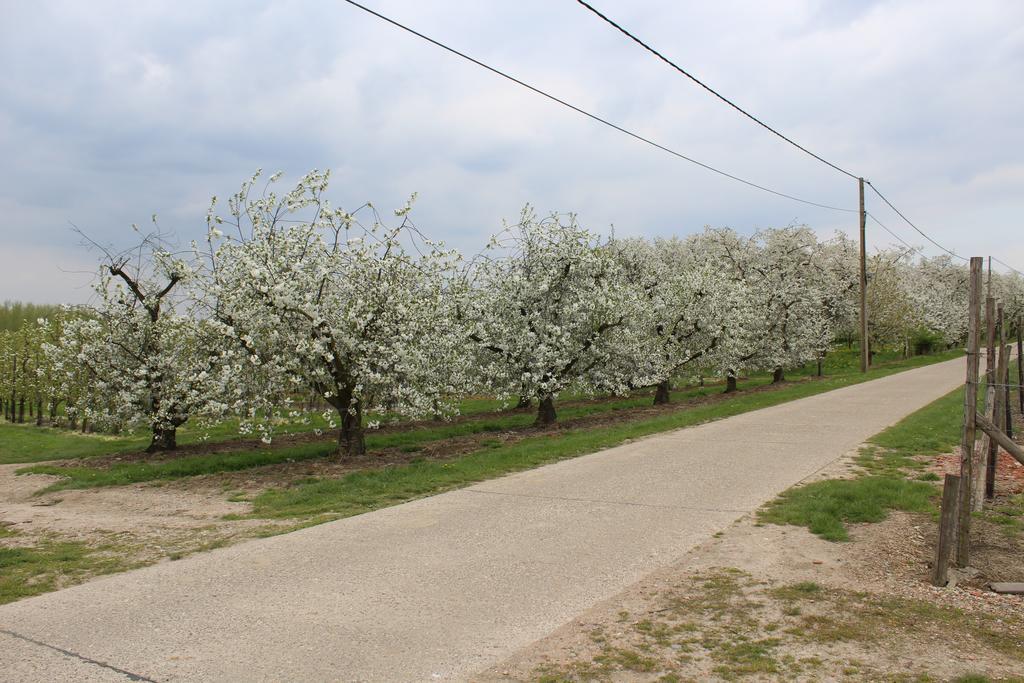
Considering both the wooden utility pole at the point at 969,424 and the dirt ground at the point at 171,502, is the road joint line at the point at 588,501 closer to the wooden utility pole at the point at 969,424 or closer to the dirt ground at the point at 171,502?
the wooden utility pole at the point at 969,424

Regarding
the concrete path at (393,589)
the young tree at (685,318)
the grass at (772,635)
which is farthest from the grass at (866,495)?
the young tree at (685,318)

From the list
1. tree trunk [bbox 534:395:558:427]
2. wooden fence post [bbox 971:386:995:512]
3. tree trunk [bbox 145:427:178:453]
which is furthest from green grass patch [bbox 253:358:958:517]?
tree trunk [bbox 145:427:178:453]

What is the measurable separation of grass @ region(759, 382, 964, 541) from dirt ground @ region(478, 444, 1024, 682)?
21.7 inches

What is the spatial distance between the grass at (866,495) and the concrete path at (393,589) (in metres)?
0.53

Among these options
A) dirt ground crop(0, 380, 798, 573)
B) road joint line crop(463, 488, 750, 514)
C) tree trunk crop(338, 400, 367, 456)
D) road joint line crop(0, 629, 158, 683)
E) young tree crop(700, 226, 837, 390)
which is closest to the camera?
road joint line crop(0, 629, 158, 683)

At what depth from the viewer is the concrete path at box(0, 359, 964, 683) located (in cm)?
440

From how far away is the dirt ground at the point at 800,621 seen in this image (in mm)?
4180

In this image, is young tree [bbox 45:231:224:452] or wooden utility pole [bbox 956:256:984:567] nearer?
wooden utility pole [bbox 956:256:984:567]

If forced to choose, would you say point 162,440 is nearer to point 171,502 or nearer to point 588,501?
point 171,502

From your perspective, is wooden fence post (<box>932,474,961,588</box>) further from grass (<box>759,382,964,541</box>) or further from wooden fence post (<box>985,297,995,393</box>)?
wooden fence post (<box>985,297,995,393</box>)

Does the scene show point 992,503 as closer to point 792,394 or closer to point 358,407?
point 358,407

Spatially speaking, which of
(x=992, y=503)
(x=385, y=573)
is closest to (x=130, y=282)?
(x=385, y=573)

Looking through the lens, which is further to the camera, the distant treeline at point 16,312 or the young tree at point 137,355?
the distant treeline at point 16,312

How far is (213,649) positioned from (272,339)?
8.36 metres
